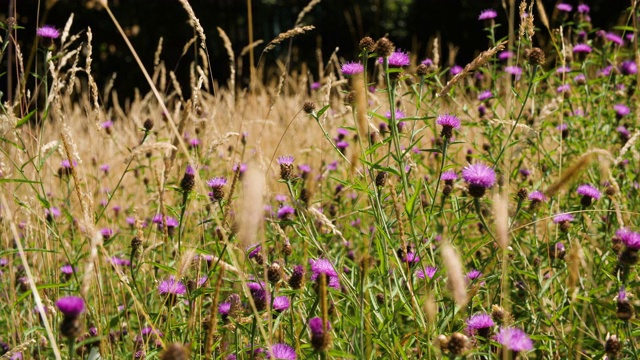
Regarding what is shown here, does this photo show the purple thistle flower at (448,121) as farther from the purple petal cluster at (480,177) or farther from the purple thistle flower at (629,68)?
the purple thistle flower at (629,68)

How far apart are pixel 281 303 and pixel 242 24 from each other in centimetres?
1862

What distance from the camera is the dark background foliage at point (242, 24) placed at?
1597 cm

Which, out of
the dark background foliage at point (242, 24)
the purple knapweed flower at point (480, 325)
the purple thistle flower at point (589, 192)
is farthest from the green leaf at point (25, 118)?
the dark background foliage at point (242, 24)

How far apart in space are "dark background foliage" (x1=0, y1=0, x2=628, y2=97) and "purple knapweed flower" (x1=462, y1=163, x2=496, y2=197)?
47.6 feet

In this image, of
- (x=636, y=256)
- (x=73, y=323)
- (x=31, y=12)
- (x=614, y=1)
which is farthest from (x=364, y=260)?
(x=31, y=12)

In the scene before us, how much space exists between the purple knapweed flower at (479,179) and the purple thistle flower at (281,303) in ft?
1.78

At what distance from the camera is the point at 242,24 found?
19.4 meters

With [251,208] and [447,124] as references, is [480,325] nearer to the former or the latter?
[447,124]

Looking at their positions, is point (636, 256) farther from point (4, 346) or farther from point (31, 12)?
point (31, 12)

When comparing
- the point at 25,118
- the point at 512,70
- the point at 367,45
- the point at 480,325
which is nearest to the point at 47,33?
the point at 25,118

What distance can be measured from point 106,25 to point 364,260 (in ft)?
54.4

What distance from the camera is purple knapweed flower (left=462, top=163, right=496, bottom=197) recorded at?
1424 millimetres

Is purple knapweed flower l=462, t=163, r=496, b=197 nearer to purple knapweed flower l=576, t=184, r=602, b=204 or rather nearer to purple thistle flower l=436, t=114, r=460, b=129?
purple thistle flower l=436, t=114, r=460, b=129

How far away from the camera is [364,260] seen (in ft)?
3.59
